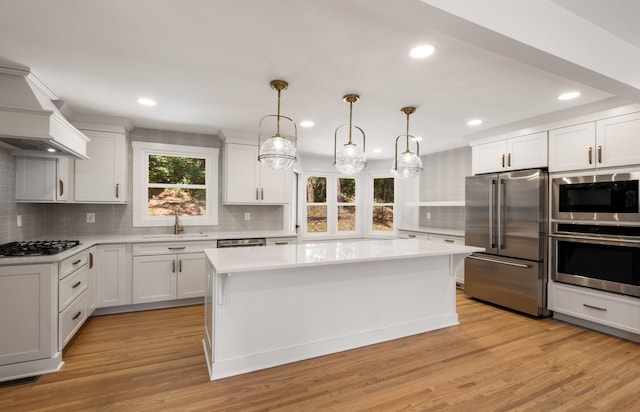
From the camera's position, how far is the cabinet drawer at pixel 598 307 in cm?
290

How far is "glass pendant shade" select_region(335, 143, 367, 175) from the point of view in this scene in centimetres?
278

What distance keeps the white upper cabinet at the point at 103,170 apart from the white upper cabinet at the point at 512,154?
466 centimetres

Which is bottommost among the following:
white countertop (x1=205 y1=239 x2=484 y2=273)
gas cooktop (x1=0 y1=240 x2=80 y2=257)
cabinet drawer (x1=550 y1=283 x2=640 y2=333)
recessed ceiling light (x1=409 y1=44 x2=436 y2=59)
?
cabinet drawer (x1=550 y1=283 x2=640 y2=333)

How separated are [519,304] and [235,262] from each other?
3.41 m

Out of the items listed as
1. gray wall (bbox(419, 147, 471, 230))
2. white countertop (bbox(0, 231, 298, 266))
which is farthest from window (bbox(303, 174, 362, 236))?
white countertop (bbox(0, 231, 298, 266))

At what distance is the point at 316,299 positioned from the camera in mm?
2639

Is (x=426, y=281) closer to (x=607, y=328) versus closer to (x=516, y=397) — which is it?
(x=516, y=397)

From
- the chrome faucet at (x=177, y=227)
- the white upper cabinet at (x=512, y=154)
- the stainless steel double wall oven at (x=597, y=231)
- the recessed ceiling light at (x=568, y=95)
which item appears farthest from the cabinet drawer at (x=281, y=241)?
the recessed ceiling light at (x=568, y=95)

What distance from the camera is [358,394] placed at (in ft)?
6.82

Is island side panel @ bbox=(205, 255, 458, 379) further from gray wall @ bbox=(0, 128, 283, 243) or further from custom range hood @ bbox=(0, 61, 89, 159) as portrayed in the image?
gray wall @ bbox=(0, 128, 283, 243)

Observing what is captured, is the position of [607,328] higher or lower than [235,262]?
lower

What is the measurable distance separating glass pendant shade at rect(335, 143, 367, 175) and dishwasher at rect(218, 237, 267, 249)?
1850mm

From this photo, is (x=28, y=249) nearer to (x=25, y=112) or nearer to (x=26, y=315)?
(x=26, y=315)

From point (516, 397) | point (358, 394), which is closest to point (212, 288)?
point (358, 394)
